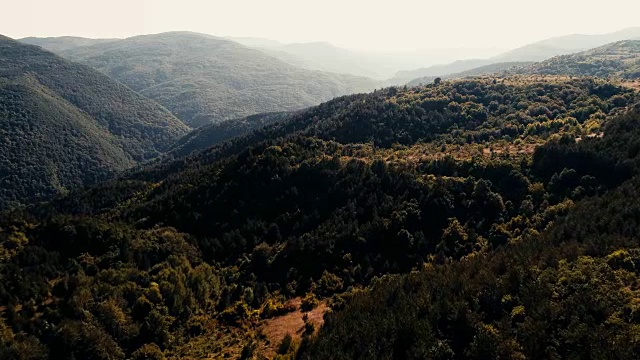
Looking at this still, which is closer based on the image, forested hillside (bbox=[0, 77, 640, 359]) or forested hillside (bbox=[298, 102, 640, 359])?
forested hillside (bbox=[298, 102, 640, 359])

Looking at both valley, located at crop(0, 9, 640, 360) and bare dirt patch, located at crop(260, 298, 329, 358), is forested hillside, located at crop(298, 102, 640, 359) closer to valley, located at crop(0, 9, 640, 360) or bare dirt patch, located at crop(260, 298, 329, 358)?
valley, located at crop(0, 9, 640, 360)

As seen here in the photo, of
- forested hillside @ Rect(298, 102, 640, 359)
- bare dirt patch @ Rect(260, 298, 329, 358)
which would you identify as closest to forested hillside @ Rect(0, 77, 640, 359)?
forested hillside @ Rect(298, 102, 640, 359)

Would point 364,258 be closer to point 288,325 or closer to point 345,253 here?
point 345,253

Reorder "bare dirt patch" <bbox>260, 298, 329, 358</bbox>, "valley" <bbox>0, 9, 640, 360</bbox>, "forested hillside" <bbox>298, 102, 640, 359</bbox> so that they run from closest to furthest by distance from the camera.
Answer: "forested hillside" <bbox>298, 102, 640, 359</bbox> → "valley" <bbox>0, 9, 640, 360</bbox> → "bare dirt patch" <bbox>260, 298, 329, 358</bbox>

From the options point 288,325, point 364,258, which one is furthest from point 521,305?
point 364,258

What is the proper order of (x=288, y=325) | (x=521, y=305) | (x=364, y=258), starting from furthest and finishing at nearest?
(x=364, y=258) → (x=288, y=325) → (x=521, y=305)

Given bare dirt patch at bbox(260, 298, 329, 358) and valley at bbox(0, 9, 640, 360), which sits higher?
valley at bbox(0, 9, 640, 360)

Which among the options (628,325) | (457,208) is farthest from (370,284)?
(628,325)

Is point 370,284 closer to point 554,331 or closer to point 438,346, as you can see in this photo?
point 438,346
